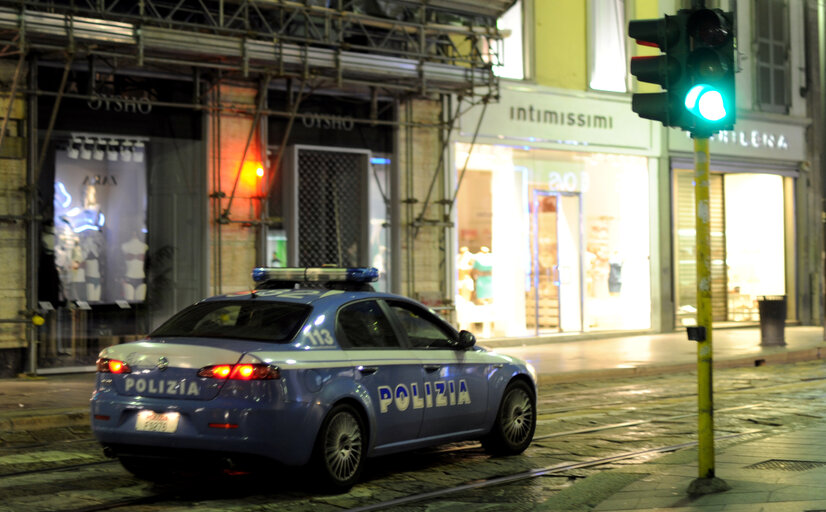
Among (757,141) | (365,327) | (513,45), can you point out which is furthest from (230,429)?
(757,141)

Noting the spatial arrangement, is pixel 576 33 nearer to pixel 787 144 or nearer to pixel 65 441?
pixel 787 144

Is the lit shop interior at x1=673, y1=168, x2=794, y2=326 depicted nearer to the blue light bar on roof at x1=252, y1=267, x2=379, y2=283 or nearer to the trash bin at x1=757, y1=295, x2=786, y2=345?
the trash bin at x1=757, y1=295, x2=786, y2=345

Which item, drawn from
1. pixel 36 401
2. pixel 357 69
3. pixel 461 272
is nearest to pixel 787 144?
pixel 461 272

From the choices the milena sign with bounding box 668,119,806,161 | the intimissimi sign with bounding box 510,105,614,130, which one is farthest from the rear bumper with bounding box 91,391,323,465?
the milena sign with bounding box 668,119,806,161

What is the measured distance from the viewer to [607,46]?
2445 cm

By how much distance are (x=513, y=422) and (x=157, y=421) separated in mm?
3428

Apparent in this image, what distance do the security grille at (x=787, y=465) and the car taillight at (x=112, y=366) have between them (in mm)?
4724

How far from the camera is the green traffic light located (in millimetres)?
7555

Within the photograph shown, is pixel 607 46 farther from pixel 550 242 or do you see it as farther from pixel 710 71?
pixel 710 71

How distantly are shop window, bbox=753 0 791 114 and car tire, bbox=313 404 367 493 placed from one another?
2260 centimetres

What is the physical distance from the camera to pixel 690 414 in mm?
12969

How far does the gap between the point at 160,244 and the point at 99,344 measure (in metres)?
1.84

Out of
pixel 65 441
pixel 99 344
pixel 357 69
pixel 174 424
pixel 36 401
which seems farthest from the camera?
pixel 357 69

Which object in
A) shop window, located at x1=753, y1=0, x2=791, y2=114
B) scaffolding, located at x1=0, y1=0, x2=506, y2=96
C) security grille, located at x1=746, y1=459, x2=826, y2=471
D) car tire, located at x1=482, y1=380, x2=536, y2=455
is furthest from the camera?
shop window, located at x1=753, y1=0, x2=791, y2=114
